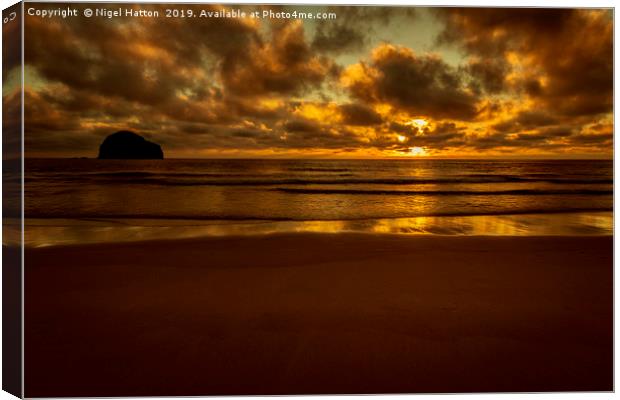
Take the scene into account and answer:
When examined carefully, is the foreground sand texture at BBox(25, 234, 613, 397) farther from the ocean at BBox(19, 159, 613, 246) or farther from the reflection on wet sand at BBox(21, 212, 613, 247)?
the reflection on wet sand at BBox(21, 212, 613, 247)

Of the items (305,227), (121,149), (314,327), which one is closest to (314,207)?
(305,227)

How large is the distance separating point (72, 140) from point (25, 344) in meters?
8.13

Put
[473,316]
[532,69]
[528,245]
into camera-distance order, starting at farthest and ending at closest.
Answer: [528,245] → [532,69] → [473,316]

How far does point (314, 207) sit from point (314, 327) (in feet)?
21.0

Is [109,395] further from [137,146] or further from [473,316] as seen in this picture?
[137,146]

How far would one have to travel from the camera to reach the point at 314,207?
8.83m

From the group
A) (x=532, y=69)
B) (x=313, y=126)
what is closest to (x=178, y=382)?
(x=532, y=69)

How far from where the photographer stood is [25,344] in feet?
7.45

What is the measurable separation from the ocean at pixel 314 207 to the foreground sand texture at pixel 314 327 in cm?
128

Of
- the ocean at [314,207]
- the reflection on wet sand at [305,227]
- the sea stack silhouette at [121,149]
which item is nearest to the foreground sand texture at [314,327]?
the ocean at [314,207]

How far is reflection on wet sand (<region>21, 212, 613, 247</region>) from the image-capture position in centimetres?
523

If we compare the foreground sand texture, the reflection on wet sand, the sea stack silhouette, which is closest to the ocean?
the reflection on wet sand

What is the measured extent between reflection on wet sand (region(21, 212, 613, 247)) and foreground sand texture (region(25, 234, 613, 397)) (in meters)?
1.79

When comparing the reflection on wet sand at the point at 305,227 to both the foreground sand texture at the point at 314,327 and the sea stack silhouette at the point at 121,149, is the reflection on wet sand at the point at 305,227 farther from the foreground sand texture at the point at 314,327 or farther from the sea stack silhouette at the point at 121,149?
the sea stack silhouette at the point at 121,149
